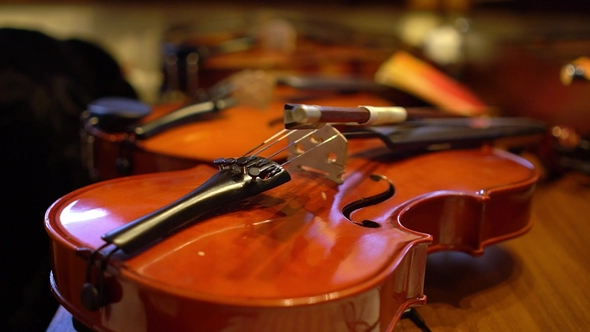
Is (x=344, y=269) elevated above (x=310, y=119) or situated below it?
below

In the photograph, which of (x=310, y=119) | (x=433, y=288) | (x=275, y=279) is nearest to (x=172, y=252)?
(x=275, y=279)

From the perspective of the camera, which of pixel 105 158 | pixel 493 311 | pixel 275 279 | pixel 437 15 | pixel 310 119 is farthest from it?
pixel 437 15

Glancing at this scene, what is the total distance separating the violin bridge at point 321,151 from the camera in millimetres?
795

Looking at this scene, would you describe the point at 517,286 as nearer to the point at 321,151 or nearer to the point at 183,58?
the point at 321,151

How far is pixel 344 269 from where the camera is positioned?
0.55 m

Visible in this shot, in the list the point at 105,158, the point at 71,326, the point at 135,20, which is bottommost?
the point at 71,326

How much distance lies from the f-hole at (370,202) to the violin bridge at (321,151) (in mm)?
60

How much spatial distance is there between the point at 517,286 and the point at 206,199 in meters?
0.58

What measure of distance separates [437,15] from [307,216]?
2.55m

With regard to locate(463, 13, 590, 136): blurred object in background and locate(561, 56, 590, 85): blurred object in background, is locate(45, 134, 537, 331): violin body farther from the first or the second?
locate(463, 13, 590, 136): blurred object in background

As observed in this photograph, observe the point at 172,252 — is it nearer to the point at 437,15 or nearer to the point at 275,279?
the point at 275,279

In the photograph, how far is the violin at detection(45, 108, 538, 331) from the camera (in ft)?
1.65

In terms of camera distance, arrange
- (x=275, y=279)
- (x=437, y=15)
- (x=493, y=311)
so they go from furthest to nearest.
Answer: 1. (x=437, y=15)
2. (x=493, y=311)
3. (x=275, y=279)

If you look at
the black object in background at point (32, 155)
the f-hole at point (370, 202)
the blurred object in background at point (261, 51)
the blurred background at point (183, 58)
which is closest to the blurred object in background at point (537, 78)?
the blurred background at point (183, 58)
